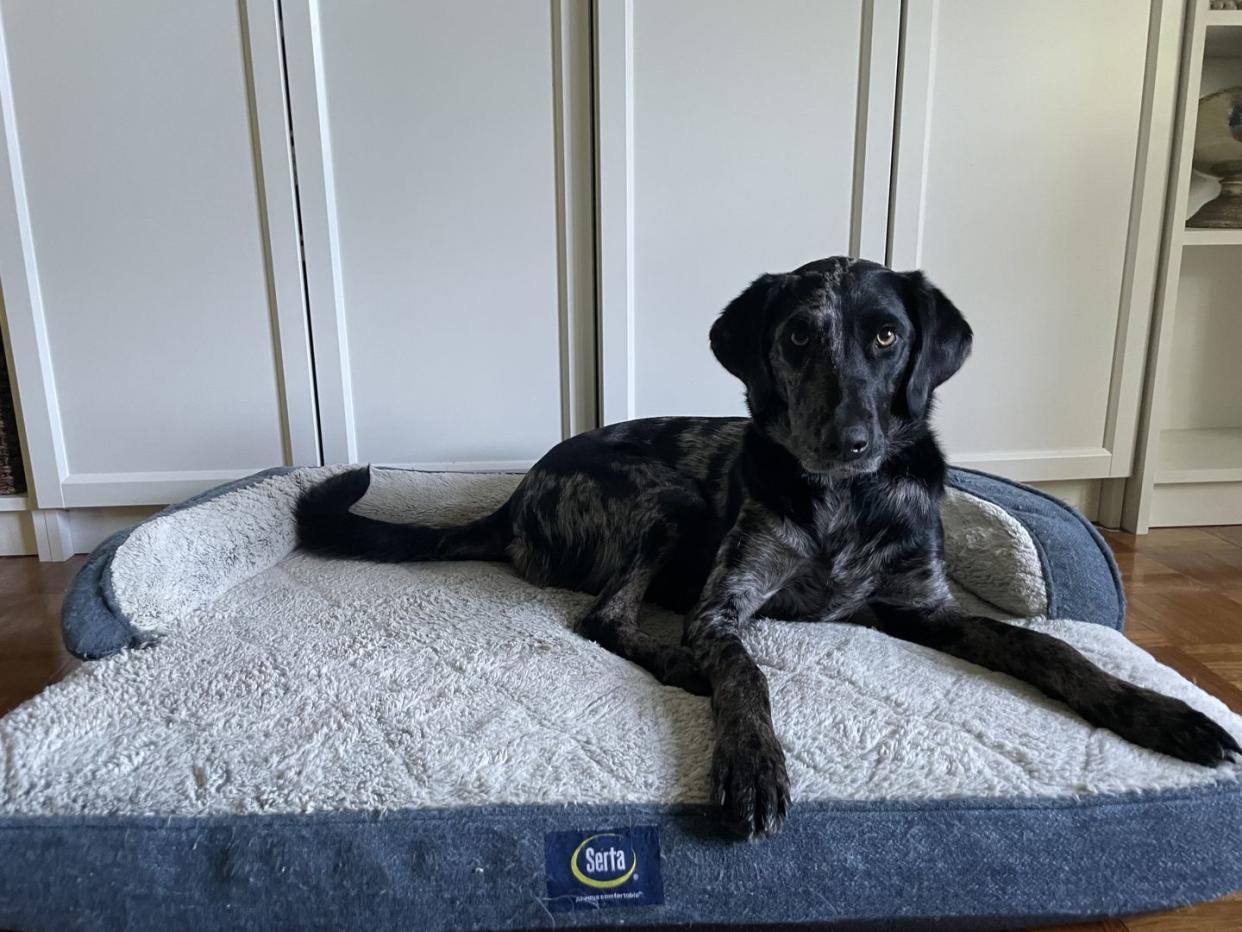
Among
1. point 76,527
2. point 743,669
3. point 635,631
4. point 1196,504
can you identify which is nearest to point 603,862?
point 743,669

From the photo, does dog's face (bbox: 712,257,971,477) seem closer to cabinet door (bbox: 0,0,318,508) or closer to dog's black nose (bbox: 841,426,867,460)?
dog's black nose (bbox: 841,426,867,460)

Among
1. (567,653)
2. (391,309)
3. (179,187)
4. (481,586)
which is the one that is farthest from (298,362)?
(567,653)

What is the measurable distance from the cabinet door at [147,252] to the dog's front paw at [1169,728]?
→ 2.03 metres

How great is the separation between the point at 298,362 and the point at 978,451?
2.03 meters

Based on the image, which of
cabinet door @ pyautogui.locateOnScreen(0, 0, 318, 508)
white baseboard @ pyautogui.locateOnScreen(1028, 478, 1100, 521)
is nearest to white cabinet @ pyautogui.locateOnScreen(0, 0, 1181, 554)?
cabinet door @ pyautogui.locateOnScreen(0, 0, 318, 508)

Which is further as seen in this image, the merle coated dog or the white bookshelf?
the white bookshelf

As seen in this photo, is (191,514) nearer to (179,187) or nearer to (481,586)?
(481,586)

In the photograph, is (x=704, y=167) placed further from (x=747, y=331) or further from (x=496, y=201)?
(x=747, y=331)

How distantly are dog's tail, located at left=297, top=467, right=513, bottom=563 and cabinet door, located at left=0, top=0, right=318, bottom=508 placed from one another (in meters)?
0.52

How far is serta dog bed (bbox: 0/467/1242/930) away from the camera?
3.06 ft

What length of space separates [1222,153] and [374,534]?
266cm

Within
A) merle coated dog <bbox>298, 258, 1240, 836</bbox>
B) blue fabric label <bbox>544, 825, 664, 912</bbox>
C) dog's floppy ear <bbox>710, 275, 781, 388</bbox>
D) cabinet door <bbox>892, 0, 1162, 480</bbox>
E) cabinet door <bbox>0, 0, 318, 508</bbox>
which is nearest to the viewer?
blue fabric label <bbox>544, 825, 664, 912</bbox>

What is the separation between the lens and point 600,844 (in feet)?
3.09

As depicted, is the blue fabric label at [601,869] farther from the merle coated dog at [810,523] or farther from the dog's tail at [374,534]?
the dog's tail at [374,534]
